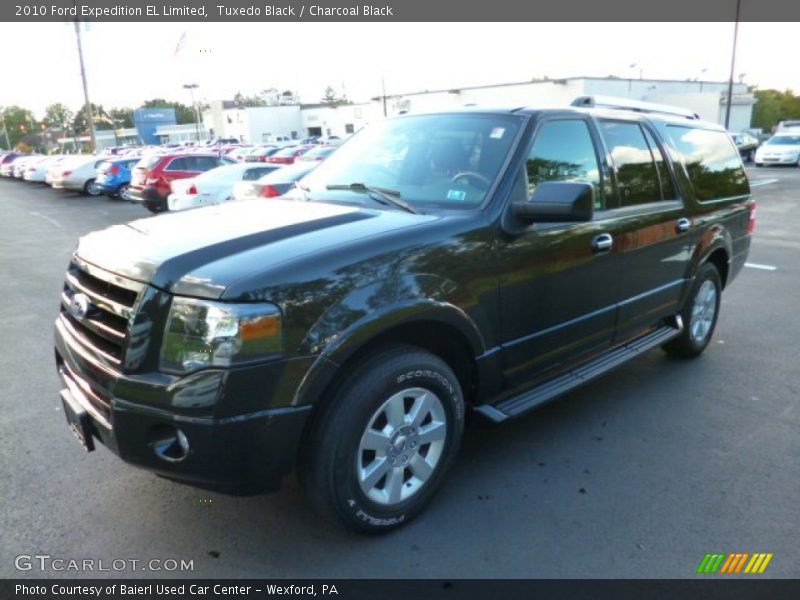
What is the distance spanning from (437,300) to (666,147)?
2616mm

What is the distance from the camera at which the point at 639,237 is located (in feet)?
13.3

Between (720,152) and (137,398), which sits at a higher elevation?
(720,152)

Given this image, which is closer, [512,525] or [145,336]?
[145,336]

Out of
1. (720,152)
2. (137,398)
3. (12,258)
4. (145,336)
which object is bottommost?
(12,258)

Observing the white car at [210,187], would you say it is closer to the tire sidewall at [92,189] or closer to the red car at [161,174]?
the red car at [161,174]

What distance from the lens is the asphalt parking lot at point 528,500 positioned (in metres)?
2.78

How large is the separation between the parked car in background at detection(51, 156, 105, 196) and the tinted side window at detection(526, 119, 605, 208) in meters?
22.5

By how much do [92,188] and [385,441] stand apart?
2343 centimetres

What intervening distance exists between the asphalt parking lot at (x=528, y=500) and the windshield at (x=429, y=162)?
1543 millimetres

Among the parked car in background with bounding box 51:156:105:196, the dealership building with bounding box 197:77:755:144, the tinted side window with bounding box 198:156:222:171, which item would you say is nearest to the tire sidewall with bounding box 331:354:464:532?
the tinted side window with bounding box 198:156:222:171

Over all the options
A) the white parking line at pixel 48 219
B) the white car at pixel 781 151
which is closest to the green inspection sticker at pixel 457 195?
the white parking line at pixel 48 219
